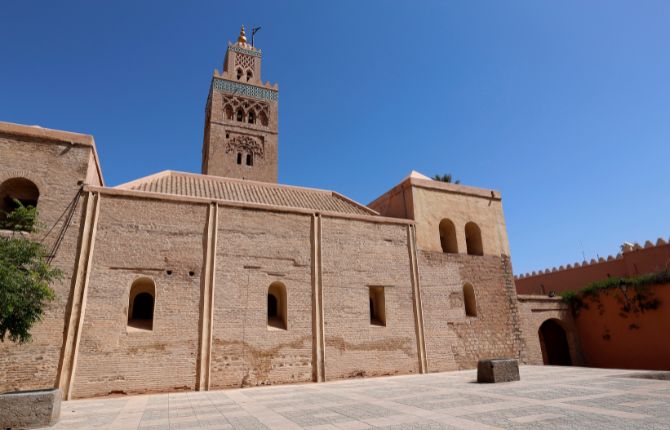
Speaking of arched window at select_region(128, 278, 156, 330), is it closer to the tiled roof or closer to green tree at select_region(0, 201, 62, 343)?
green tree at select_region(0, 201, 62, 343)

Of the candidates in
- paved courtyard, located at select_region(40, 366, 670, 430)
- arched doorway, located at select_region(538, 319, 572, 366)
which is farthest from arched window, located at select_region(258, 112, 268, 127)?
arched doorway, located at select_region(538, 319, 572, 366)

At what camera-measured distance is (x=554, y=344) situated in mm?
18547

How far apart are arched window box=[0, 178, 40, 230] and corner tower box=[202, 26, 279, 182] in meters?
12.2

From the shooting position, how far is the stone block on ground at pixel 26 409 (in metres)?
6.14

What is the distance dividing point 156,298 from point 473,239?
12.0 meters

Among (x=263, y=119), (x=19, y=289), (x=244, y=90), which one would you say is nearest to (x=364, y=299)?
(x=19, y=289)

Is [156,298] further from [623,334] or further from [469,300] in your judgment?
[623,334]

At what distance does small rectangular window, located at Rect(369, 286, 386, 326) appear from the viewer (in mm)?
13492

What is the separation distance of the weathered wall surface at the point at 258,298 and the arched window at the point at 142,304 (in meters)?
1.81

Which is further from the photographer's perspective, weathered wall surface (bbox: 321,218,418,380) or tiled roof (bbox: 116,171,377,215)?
tiled roof (bbox: 116,171,377,215)

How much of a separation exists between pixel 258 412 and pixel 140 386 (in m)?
4.69

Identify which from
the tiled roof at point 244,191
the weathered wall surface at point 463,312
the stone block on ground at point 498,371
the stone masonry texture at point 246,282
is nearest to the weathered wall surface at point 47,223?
the stone masonry texture at point 246,282

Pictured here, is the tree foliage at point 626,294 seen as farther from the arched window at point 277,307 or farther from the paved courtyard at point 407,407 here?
the arched window at point 277,307

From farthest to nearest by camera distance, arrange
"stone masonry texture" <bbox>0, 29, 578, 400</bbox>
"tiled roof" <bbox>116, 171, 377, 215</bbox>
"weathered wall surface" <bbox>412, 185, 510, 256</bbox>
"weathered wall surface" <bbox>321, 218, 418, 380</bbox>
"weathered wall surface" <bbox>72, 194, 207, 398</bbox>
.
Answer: "weathered wall surface" <bbox>412, 185, 510, 256</bbox>, "tiled roof" <bbox>116, 171, 377, 215</bbox>, "weathered wall surface" <bbox>321, 218, 418, 380</bbox>, "stone masonry texture" <bbox>0, 29, 578, 400</bbox>, "weathered wall surface" <bbox>72, 194, 207, 398</bbox>
